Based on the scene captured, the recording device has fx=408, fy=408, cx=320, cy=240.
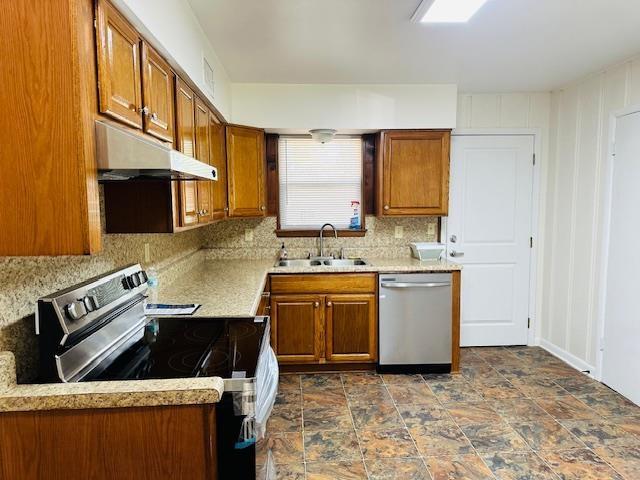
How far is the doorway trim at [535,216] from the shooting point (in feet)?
12.6

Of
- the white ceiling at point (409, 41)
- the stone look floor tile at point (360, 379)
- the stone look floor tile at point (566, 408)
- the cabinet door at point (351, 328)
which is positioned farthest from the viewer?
the cabinet door at point (351, 328)

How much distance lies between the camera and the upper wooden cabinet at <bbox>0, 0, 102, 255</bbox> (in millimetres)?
1036

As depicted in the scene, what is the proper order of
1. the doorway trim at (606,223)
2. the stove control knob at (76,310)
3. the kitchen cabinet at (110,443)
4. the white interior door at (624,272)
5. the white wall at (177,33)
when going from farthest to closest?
the doorway trim at (606,223)
the white interior door at (624,272)
the white wall at (177,33)
the stove control knob at (76,310)
the kitchen cabinet at (110,443)

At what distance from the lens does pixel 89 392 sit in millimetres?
1145

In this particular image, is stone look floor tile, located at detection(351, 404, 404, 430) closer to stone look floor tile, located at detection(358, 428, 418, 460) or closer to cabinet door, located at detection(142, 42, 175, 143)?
stone look floor tile, located at detection(358, 428, 418, 460)

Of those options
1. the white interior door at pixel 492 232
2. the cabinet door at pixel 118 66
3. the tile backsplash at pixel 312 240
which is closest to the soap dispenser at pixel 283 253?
the tile backsplash at pixel 312 240

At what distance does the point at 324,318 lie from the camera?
336cm

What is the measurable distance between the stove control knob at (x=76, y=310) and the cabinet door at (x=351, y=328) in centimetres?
218

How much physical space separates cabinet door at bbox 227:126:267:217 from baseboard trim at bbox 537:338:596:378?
296 cm

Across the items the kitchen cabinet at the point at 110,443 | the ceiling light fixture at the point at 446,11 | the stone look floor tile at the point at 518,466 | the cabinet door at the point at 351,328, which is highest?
the ceiling light fixture at the point at 446,11

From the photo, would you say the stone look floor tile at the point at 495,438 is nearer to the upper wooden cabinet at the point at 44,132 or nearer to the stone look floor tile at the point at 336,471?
the stone look floor tile at the point at 336,471

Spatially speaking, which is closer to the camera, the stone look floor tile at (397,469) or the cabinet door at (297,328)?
the stone look floor tile at (397,469)

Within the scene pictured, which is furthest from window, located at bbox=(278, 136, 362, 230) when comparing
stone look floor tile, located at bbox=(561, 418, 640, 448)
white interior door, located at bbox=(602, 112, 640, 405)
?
stone look floor tile, located at bbox=(561, 418, 640, 448)

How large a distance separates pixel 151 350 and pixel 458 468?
1.72 m
